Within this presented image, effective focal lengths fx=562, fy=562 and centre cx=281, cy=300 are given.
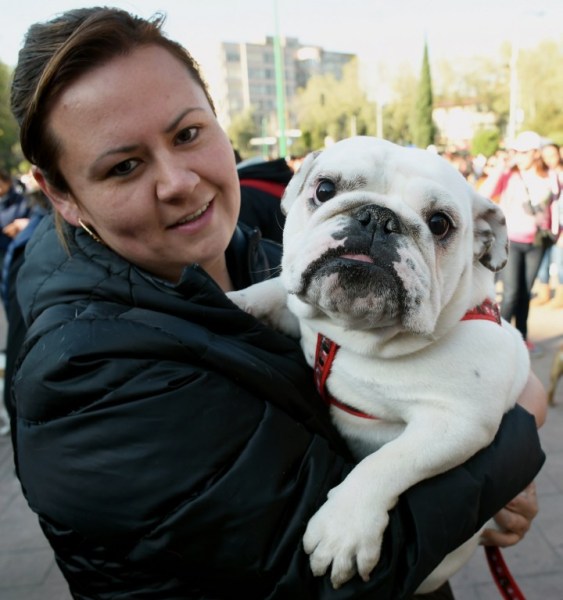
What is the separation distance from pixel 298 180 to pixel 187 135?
332 mm

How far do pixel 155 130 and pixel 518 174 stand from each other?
17.7 feet

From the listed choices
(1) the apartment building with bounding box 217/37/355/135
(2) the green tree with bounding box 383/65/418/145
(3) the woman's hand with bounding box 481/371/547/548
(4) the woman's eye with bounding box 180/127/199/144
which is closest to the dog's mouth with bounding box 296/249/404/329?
(4) the woman's eye with bounding box 180/127/199/144

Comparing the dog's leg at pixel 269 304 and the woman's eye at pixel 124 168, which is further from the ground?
the woman's eye at pixel 124 168

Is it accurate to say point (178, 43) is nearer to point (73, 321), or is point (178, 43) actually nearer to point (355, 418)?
point (73, 321)

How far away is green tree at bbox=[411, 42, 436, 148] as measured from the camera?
133ft

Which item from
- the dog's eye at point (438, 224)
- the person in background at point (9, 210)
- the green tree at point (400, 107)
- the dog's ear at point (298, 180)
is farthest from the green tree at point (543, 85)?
the dog's eye at point (438, 224)

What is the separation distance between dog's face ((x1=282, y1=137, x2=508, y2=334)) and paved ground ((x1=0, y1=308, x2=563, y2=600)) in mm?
1955

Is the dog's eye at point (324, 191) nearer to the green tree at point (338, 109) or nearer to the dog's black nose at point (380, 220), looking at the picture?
the dog's black nose at point (380, 220)

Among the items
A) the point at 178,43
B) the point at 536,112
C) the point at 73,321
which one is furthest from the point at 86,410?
the point at 536,112

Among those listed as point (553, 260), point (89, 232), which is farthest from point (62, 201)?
point (553, 260)

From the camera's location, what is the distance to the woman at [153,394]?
1.00 metres

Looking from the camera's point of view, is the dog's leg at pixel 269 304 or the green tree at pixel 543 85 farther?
the green tree at pixel 543 85

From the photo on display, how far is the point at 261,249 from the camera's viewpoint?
188 cm

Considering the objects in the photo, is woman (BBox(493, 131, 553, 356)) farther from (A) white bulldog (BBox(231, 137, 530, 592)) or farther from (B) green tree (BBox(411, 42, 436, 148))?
(B) green tree (BBox(411, 42, 436, 148))
